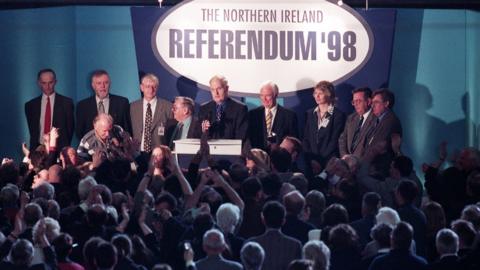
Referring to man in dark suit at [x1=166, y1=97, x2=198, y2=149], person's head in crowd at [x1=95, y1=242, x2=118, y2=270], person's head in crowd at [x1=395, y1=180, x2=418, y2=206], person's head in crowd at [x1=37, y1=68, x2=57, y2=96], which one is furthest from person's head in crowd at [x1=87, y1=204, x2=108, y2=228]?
person's head in crowd at [x1=37, y1=68, x2=57, y2=96]

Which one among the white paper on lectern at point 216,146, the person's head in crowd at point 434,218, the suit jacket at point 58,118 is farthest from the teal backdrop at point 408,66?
the person's head in crowd at point 434,218

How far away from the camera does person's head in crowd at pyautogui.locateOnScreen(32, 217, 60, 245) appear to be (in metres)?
7.67

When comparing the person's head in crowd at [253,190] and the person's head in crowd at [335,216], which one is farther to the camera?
the person's head in crowd at [253,190]

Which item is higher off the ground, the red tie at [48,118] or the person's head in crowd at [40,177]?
the red tie at [48,118]

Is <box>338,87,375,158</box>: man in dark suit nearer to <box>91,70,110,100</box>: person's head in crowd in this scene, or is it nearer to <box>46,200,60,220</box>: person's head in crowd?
<box>91,70,110,100</box>: person's head in crowd

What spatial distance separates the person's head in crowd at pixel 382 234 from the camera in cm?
761

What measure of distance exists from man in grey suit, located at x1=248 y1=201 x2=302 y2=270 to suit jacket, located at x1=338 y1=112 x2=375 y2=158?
17.8ft

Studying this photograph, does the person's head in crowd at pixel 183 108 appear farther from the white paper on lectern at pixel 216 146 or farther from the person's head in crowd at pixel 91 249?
the person's head in crowd at pixel 91 249

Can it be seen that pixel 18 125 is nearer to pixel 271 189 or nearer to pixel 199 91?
pixel 199 91

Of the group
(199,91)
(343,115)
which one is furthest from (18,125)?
(343,115)

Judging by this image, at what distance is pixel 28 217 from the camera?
26.7 feet

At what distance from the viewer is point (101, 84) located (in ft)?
45.6

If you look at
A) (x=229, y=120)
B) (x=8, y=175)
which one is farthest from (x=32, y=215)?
(x=229, y=120)

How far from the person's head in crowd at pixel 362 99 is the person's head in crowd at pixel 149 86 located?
7.78 ft
